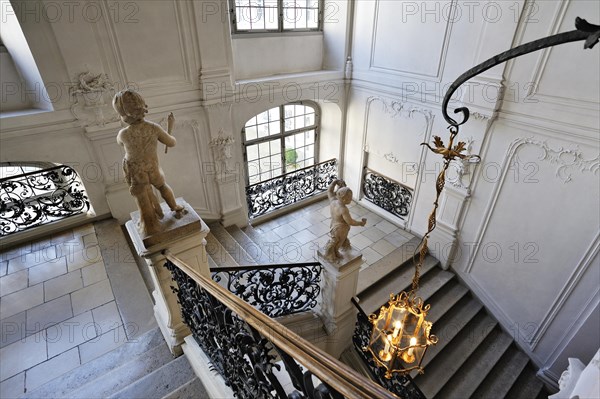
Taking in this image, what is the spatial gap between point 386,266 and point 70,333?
4.77 metres

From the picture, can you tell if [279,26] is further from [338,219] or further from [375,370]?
[375,370]

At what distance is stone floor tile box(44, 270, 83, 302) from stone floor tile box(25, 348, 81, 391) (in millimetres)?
873

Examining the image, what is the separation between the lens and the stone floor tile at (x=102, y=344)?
3.07 metres

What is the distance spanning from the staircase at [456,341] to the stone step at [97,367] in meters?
3.41

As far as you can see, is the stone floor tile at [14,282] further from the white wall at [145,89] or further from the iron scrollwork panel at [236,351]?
the iron scrollwork panel at [236,351]

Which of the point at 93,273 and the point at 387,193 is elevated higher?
the point at 93,273

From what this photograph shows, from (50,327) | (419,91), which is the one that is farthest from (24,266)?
(419,91)

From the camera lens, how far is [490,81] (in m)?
4.48

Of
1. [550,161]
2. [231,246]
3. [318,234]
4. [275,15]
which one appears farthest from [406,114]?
[231,246]

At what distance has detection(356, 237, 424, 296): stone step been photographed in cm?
554

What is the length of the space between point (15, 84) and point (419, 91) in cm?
601

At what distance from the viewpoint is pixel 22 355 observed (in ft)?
10.1

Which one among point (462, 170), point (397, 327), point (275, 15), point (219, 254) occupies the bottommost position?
point (219, 254)

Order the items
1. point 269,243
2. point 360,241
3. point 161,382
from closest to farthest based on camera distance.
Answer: point 161,382 → point 269,243 → point 360,241
